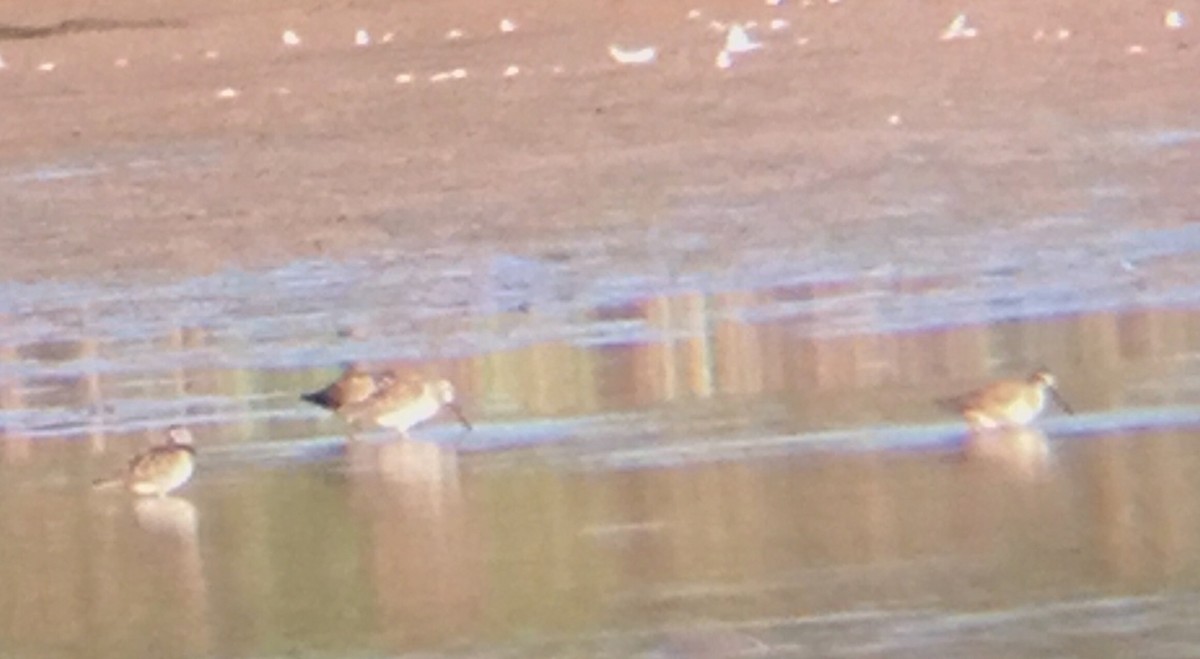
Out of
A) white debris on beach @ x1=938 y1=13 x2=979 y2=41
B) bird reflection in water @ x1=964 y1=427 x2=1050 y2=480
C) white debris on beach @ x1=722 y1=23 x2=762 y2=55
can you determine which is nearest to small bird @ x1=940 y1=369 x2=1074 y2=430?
bird reflection in water @ x1=964 y1=427 x2=1050 y2=480

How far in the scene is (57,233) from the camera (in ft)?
52.1

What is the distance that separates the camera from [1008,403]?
925 centimetres

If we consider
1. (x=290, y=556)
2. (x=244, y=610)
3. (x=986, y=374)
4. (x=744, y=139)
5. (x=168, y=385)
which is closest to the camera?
(x=244, y=610)

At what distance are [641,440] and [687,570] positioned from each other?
5.70ft

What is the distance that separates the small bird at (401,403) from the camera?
980 cm

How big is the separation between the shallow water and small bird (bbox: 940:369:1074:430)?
7cm

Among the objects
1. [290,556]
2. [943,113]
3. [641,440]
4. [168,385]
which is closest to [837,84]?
[943,113]

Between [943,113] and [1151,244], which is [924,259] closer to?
[1151,244]

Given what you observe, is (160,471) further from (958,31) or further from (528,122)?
(958,31)

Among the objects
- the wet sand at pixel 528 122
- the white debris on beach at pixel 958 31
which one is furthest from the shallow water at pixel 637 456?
the white debris on beach at pixel 958 31

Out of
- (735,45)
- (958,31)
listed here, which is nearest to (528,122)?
(735,45)

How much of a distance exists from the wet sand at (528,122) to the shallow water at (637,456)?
2.73ft

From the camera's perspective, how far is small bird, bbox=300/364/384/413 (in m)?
9.93

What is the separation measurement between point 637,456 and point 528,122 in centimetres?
1058
